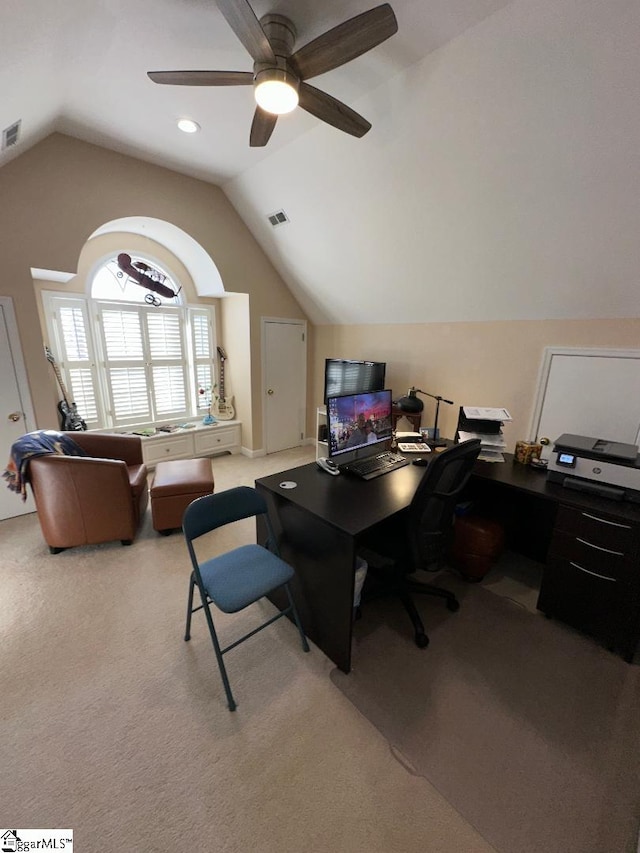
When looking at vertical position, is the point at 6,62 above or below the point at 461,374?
above

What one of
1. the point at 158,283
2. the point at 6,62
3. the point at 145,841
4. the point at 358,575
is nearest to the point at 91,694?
the point at 145,841

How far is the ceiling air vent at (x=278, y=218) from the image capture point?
361 centimetres

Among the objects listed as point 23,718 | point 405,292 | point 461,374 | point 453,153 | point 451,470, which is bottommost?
point 23,718

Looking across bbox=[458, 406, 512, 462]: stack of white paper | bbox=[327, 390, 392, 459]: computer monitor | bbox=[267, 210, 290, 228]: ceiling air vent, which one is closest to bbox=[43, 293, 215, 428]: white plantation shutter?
bbox=[267, 210, 290, 228]: ceiling air vent

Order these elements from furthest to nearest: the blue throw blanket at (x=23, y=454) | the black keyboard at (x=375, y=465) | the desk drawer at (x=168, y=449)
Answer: the desk drawer at (x=168, y=449), the blue throw blanket at (x=23, y=454), the black keyboard at (x=375, y=465)

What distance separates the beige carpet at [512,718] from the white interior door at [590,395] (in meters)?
1.33

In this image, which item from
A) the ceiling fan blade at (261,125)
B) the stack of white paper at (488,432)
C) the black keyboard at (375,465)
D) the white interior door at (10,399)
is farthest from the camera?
the white interior door at (10,399)

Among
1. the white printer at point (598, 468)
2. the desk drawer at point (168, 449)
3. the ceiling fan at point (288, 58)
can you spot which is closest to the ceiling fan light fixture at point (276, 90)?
the ceiling fan at point (288, 58)

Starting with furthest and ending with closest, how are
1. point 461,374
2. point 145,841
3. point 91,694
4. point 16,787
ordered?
point 461,374, point 91,694, point 16,787, point 145,841

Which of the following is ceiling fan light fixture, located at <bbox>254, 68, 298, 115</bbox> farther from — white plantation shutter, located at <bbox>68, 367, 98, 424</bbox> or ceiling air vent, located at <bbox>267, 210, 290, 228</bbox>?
white plantation shutter, located at <bbox>68, 367, 98, 424</bbox>

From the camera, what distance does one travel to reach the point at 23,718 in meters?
1.51

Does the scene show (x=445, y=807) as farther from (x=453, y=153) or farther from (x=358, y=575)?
(x=453, y=153)

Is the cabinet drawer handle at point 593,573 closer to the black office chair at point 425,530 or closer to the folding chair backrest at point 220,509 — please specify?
the black office chair at point 425,530

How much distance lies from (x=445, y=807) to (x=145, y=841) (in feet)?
3.45
